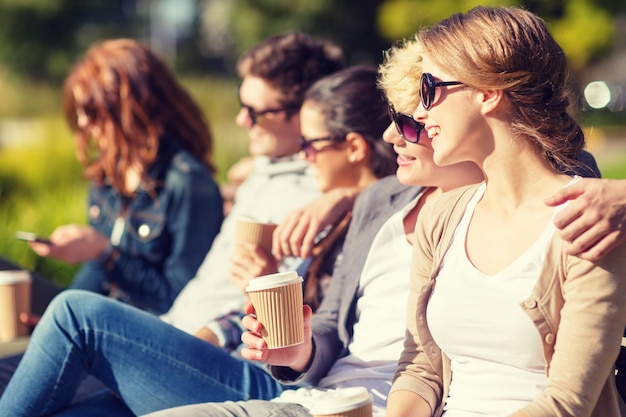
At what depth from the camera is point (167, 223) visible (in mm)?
4324

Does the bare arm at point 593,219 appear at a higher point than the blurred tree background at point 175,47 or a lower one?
higher

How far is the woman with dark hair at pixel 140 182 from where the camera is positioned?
4.29m

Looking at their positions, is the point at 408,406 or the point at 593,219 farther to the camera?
the point at 408,406

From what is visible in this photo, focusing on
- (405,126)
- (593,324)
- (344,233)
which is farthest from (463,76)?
(344,233)

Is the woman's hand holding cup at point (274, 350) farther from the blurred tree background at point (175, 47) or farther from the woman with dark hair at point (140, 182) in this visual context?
the woman with dark hair at point (140, 182)

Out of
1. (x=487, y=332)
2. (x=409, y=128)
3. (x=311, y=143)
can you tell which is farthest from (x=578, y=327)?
(x=311, y=143)

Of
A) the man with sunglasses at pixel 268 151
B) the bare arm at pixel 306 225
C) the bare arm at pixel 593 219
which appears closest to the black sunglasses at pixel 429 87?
the bare arm at pixel 593 219

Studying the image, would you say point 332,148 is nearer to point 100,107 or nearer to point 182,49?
point 100,107

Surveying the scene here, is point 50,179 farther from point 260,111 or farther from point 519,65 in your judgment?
point 519,65

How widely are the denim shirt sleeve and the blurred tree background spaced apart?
191cm

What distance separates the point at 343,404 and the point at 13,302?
2.31 metres

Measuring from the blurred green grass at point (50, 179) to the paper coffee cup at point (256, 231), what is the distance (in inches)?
72.3

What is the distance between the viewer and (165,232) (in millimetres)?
4336

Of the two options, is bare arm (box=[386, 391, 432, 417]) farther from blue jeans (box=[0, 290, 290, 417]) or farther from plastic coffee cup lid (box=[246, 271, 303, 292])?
blue jeans (box=[0, 290, 290, 417])
